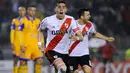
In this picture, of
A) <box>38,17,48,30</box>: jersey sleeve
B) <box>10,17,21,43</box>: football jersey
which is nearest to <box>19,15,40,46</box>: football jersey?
<box>10,17,21,43</box>: football jersey

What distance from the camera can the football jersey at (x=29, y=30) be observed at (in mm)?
14133

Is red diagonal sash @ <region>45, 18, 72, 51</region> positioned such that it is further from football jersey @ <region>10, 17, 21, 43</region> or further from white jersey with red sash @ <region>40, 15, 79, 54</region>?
football jersey @ <region>10, 17, 21, 43</region>

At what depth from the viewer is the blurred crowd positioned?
19.1m

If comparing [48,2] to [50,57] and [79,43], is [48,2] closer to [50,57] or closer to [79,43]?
[79,43]

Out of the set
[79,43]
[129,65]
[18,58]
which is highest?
[79,43]

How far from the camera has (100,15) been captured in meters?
19.8

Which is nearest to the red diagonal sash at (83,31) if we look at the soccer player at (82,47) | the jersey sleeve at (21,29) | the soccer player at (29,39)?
the soccer player at (82,47)

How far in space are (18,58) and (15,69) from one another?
368mm

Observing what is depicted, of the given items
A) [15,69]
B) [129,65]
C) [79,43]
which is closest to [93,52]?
[129,65]

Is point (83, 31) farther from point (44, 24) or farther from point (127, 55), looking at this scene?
point (127, 55)

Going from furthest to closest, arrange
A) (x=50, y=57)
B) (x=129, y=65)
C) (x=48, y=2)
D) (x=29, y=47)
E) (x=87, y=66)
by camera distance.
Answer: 1. (x=48, y=2)
2. (x=129, y=65)
3. (x=29, y=47)
4. (x=87, y=66)
5. (x=50, y=57)

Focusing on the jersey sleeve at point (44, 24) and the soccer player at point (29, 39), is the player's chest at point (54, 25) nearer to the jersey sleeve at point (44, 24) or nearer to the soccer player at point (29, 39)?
the jersey sleeve at point (44, 24)

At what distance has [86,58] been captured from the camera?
1213 cm

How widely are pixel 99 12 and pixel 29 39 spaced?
596 cm
